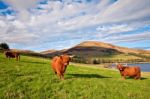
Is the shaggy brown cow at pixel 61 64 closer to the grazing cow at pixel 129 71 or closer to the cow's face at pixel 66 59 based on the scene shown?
the cow's face at pixel 66 59

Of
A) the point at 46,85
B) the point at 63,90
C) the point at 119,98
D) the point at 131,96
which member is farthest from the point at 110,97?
the point at 46,85

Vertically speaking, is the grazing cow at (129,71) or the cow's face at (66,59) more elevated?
the cow's face at (66,59)

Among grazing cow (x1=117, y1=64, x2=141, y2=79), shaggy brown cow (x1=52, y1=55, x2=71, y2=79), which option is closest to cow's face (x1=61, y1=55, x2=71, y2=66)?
shaggy brown cow (x1=52, y1=55, x2=71, y2=79)

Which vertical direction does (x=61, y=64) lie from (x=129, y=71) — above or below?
above

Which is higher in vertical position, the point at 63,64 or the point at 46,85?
the point at 63,64

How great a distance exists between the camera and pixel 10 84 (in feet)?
52.1

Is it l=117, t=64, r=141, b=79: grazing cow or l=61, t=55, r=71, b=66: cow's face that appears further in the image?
l=117, t=64, r=141, b=79: grazing cow

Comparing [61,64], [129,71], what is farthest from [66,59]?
[129,71]

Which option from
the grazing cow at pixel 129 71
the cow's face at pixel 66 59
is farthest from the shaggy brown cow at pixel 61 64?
the grazing cow at pixel 129 71

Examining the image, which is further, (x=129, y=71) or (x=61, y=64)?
(x=129, y=71)

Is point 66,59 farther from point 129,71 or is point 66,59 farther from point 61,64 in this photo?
point 129,71

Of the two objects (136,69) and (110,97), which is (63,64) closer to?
(110,97)

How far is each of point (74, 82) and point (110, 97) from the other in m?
3.70

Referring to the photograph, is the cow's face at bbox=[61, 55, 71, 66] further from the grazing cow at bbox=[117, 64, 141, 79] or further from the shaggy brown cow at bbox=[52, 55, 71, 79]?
the grazing cow at bbox=[117, 64, 141, 79]
